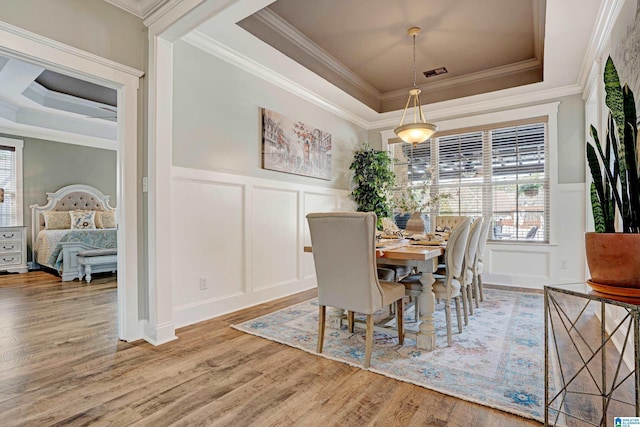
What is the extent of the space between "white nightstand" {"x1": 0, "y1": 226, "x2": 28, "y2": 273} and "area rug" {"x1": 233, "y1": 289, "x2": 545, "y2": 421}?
5.44 metres

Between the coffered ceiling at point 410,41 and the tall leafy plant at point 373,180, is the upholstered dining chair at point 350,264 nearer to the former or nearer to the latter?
the coffered ceiling at point 410,41

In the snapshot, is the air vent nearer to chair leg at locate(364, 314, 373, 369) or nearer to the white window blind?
chair leg at locate(364, 314, 373, 369)

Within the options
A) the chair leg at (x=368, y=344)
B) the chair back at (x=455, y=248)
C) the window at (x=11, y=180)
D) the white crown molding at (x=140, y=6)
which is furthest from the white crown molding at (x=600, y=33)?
the window at (x=11, y=180)

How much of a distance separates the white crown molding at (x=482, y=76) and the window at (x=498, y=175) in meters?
0.69

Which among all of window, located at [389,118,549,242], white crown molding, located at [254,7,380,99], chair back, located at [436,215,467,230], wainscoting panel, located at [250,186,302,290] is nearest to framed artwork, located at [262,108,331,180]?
wainscoting panel, located at [250,186,302,290]

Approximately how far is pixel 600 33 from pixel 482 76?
5.81ft

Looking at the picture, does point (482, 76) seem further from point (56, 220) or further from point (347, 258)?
point (56, 220)

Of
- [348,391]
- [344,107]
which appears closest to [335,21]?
[344,107]

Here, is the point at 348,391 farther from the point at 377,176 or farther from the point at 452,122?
the point at 452,122

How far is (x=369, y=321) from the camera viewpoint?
6.82ft

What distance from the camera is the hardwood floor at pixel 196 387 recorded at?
1.55m

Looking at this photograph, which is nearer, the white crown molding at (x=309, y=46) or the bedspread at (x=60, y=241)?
the white crown molding at (x=309, y=46)

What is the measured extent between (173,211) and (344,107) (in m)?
3.09

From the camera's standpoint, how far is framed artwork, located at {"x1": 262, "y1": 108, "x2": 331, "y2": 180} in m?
3.70
